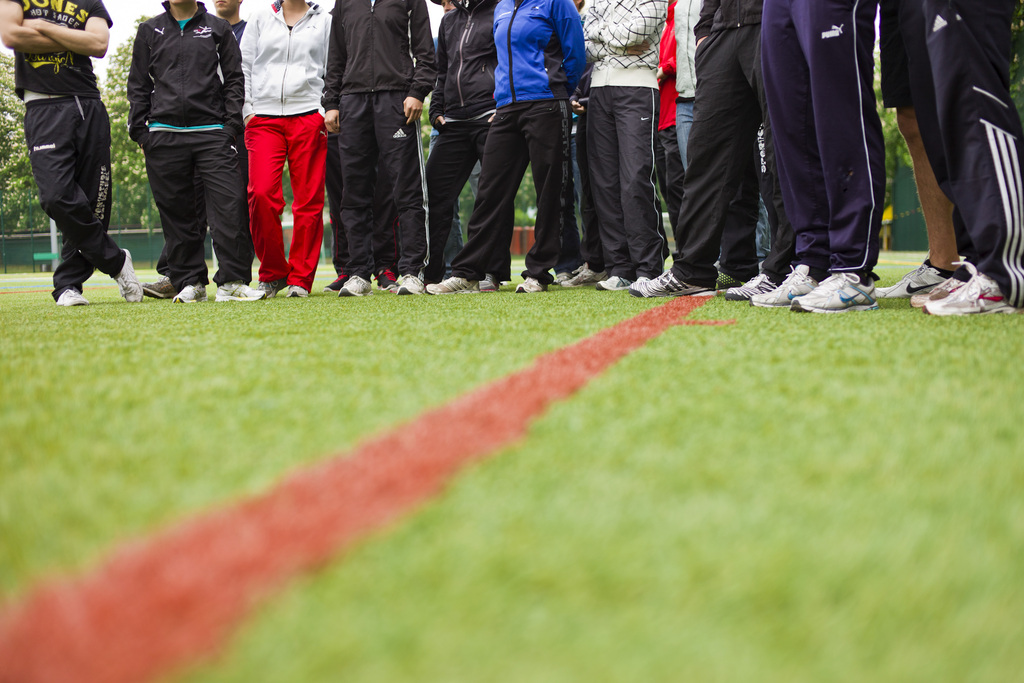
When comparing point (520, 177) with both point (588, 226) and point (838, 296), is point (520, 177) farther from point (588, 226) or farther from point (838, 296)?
point (838, 296)

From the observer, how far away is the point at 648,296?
424 cm

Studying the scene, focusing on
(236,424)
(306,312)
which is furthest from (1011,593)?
(306,312)

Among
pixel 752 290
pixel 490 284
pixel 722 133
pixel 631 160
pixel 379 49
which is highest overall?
pixel 379 49

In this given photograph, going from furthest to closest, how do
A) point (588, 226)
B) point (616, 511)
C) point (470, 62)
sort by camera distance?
point (588, 226), point (470, 62), point (616, 511)

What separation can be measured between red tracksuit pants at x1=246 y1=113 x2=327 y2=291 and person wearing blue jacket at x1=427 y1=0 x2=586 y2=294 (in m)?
0.92

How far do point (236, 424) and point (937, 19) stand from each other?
9.38 feet

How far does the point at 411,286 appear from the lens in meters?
5.24

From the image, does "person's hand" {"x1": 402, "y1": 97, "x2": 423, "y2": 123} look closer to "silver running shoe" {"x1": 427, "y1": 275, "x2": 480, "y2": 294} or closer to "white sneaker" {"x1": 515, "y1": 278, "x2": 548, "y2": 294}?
"silver running shoe" {"x1": 427, "y1": 275, "x2": 480, "y2": 294}

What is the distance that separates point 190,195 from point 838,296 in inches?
154

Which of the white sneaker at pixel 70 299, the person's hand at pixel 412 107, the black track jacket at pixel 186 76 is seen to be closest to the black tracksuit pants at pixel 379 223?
the person's hand at pixel 412 107

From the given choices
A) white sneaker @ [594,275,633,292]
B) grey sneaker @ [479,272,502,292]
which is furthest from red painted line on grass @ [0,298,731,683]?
grey sneaker @ [479,272,502,292]

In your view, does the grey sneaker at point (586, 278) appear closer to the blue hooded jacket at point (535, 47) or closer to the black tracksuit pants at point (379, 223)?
the black tracksuit pants at point (379, 223)

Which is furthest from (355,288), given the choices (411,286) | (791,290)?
(791,290)

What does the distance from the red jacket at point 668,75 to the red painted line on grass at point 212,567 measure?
4669mm
